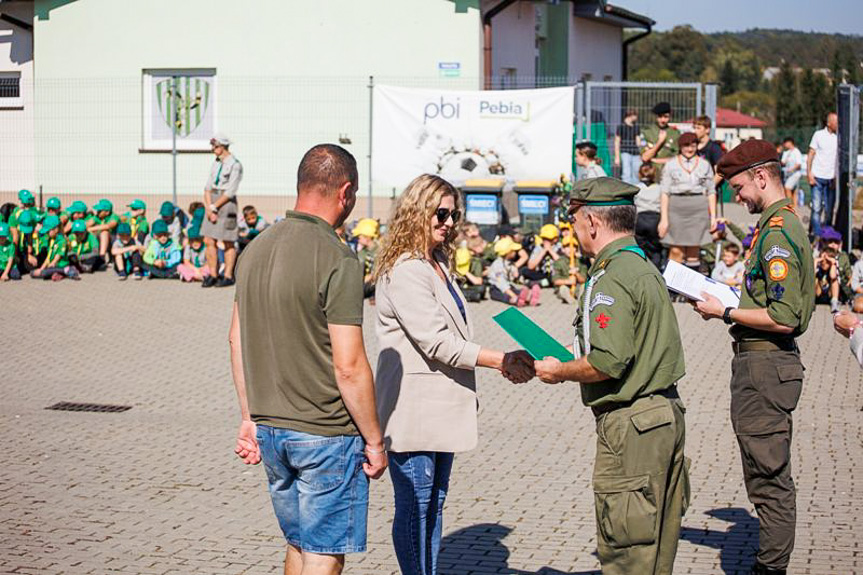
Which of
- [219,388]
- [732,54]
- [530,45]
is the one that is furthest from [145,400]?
[732,54]

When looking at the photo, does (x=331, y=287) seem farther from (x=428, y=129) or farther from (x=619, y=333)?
(x=428, y=129)

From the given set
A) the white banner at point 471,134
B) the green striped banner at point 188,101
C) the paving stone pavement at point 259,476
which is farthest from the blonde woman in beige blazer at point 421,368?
the green striped banner at point 188,101

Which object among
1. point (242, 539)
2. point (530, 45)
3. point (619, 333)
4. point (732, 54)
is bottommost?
point (242, 539)

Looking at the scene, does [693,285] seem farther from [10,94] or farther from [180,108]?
[10,94]

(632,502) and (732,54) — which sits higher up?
(732,54)

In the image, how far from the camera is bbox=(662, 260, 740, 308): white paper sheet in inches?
209

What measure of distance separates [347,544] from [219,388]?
613 centimetres

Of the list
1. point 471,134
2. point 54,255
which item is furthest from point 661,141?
point 54,255

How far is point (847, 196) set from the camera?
1722cm

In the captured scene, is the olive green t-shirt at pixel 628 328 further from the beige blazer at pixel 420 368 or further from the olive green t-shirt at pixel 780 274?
the olive green t-shirt at pixel 780 274

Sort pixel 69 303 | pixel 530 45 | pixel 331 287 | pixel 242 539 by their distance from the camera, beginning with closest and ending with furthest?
1. pixel 331 287
2. pixel 242 539
3. pixel 69 303
4. pixel 530 45

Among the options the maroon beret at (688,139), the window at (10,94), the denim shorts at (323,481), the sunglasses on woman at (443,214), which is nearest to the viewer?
the denim shorts at (323,481)

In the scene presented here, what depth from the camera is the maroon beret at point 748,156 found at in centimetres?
551

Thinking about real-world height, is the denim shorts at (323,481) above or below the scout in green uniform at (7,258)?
below
